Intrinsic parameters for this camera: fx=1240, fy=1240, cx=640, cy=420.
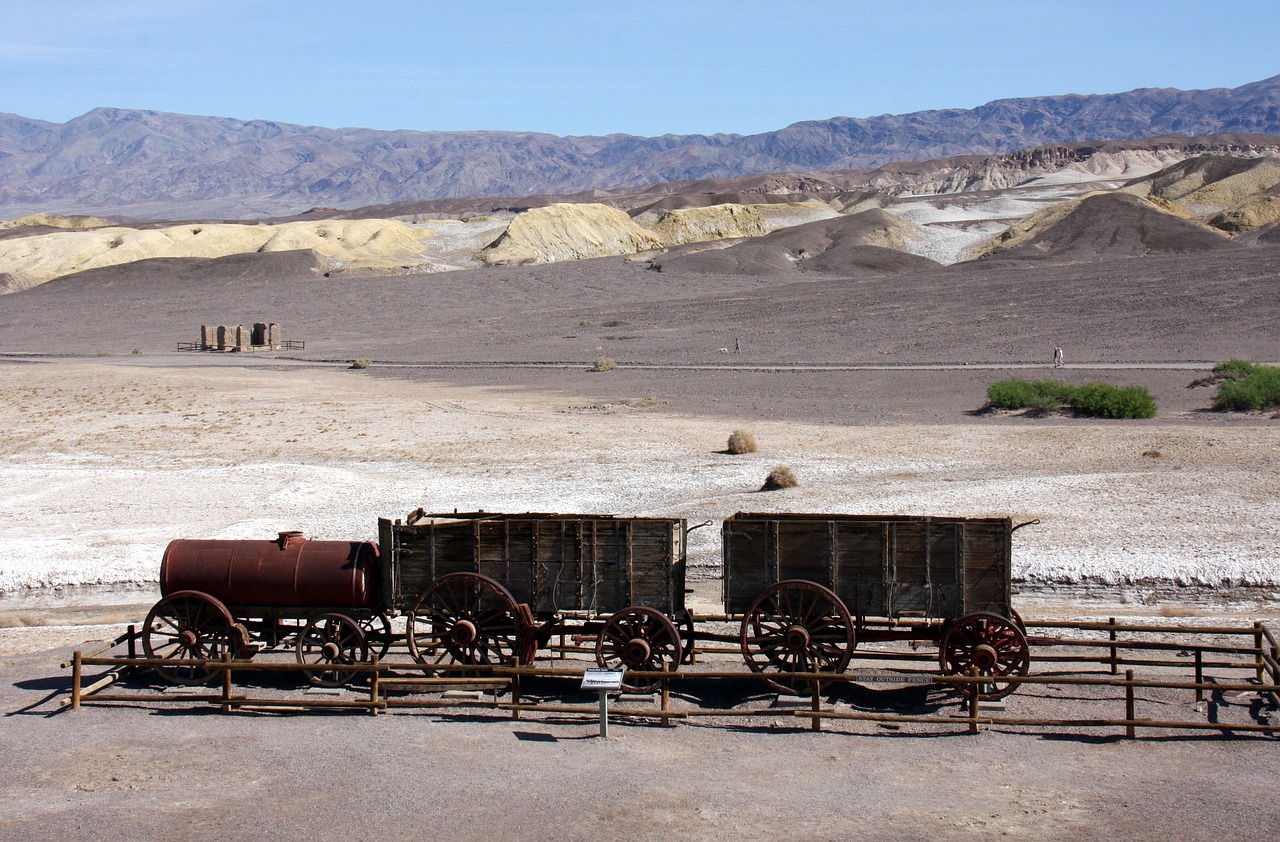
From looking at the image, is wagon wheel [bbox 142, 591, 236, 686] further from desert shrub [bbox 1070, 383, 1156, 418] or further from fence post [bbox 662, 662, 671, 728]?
desert shrub [bbox 1070, 383, 1156, 418]

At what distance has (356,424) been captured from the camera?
34219 mm

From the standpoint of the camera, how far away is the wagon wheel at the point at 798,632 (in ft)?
38.4

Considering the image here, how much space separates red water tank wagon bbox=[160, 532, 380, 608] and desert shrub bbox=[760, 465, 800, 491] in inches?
467

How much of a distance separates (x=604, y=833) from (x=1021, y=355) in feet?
144

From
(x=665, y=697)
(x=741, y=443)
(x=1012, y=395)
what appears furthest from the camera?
(x=1012, y=395)

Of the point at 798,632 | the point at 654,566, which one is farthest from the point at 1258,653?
the point at 654,566

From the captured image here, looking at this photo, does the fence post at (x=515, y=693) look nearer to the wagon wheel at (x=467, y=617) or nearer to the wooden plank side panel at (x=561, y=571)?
the wagon wheel at (x=467, y=617)

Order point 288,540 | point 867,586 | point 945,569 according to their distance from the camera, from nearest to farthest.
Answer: point 945,569, point 867,586, point 288,540

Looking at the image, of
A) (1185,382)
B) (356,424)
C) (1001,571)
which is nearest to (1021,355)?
(1185,382)

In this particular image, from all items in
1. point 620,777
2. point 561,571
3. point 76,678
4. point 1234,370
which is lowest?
point 620,777

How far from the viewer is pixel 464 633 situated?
1227 cm

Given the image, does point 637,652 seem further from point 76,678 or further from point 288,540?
point 76,678

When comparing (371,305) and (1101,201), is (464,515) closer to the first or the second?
(371,305)

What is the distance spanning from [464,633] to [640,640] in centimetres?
178
